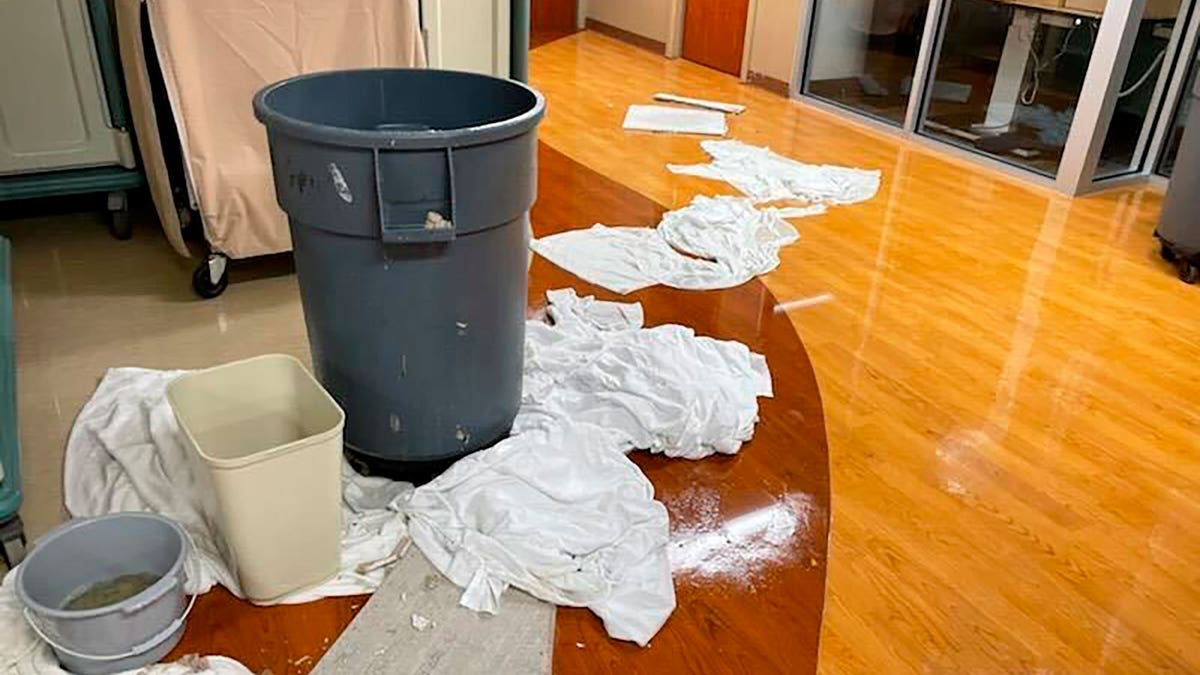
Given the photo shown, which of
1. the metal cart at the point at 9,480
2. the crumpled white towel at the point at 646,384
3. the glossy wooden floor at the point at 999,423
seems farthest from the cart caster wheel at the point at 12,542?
the glossy wooden floor at the point at 999,423

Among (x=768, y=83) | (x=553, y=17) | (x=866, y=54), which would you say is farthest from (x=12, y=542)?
(x=553, y=17)

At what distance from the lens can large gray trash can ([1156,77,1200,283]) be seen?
293 cm

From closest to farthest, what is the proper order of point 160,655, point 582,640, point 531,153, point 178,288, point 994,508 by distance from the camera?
point 160,655 < point 582,640 < point 531,153 < point 994,508 < point 178,288

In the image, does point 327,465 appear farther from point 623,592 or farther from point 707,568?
point 707,568

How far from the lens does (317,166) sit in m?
1.47

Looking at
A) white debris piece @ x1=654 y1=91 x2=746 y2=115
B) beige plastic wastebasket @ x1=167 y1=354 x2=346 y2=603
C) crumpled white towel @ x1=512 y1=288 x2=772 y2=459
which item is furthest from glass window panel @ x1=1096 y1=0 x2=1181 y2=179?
beige plastic wastebasket @ x1=167 y1=354 x2=346 y2=603

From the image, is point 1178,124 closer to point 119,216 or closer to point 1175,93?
point 1175,93

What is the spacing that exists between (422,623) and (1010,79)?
13.7 ft

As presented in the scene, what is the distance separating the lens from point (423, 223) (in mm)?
1487

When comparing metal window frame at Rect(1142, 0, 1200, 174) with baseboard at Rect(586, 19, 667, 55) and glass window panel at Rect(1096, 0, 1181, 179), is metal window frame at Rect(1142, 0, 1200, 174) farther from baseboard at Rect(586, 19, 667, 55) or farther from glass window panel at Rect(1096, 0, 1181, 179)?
baseboard at Rect(586, 19, 667, 55)

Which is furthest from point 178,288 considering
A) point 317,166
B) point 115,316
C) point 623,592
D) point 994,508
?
point 994,508

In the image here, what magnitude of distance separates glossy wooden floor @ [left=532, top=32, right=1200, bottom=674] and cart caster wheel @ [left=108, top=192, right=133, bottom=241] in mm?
1890

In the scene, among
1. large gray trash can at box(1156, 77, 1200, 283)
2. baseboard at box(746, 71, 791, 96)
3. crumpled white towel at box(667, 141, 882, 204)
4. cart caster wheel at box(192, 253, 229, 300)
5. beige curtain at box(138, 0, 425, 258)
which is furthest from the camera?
baseboard at box(746, 71, 791, 96)

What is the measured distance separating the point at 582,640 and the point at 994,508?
0.96 metres
